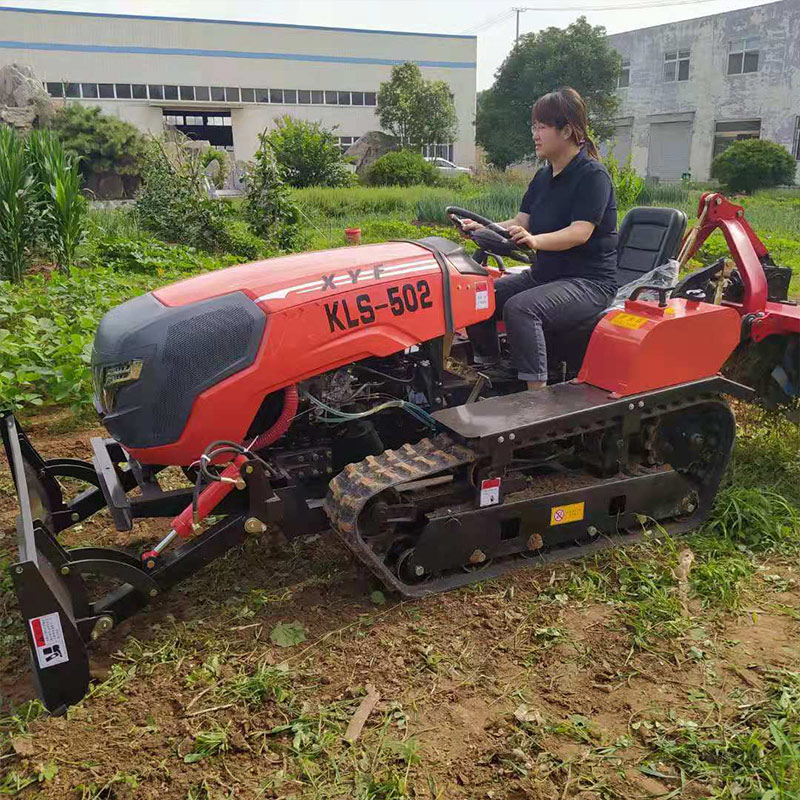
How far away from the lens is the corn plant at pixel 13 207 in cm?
813

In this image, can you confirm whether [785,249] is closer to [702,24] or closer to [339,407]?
[339,407]

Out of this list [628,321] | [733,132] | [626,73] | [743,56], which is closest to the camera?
[628,321]

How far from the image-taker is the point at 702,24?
3372 cm

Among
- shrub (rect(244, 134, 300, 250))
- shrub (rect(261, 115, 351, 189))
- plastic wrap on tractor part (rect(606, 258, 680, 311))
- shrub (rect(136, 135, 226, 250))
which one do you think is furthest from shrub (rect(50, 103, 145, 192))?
plastic wrap on tractor part (rect(606, 258, 680, 311))

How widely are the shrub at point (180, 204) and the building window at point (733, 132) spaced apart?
2760 cm

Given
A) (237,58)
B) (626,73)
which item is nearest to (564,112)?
(626,73)

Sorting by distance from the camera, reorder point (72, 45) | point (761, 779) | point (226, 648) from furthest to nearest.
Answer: point (72, 45) → point (226, 648) → point (761, 779)

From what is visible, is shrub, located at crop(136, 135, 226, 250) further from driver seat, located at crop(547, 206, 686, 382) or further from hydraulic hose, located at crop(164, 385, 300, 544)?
hydraulic hose, located at crop(164, 385, 300, 544)

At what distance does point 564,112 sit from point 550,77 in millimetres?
31397

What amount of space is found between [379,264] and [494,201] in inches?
498

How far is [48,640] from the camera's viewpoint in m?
2.36

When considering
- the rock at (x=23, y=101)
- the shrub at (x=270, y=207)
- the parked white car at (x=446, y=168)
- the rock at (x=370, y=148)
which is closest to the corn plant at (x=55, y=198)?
the shrub at (x=270, y=207)

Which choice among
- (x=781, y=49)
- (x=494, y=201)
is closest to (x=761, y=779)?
(x=494, y=201)

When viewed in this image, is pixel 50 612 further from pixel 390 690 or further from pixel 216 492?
pixel 390 690
